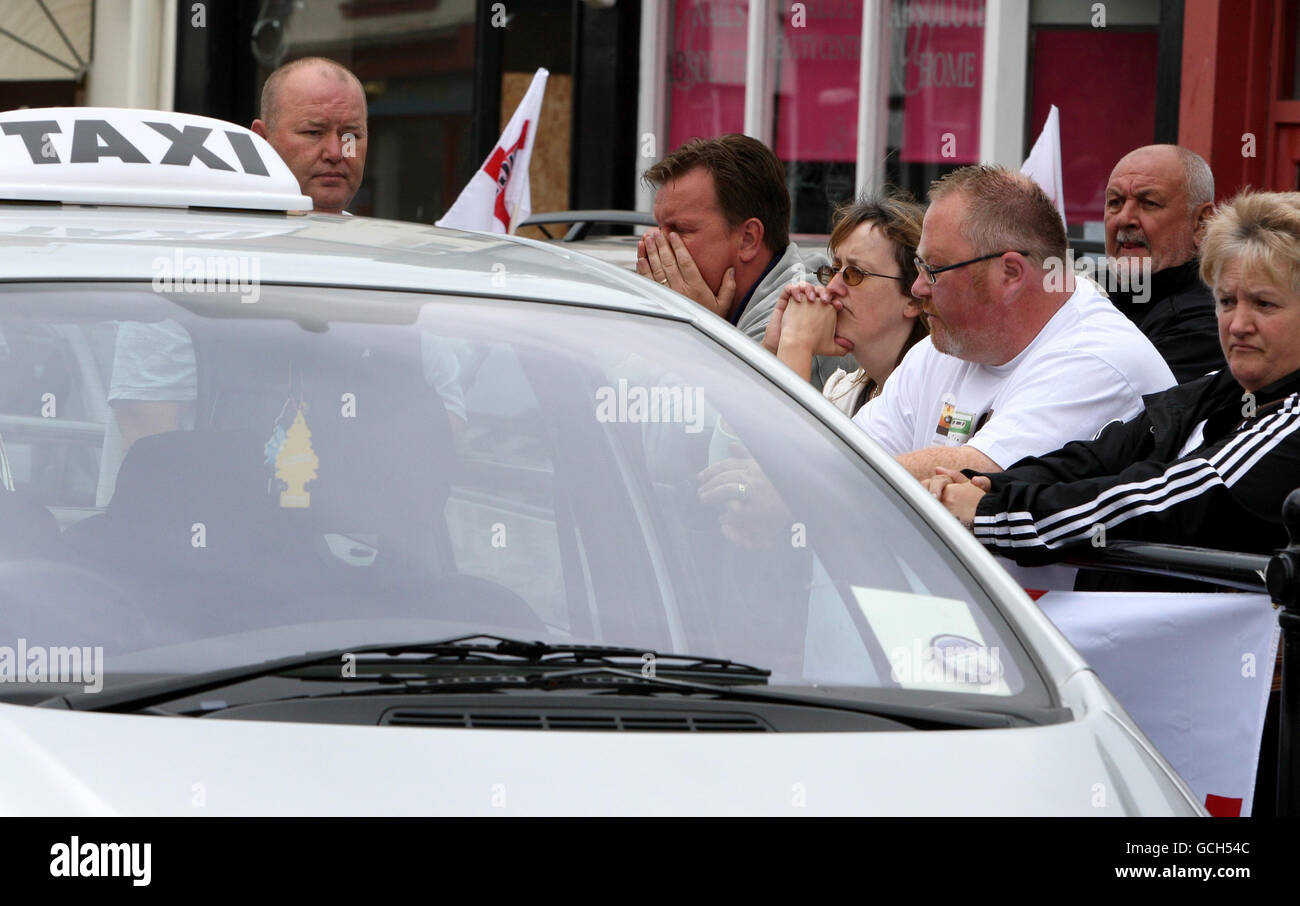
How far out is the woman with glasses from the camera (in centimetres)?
487

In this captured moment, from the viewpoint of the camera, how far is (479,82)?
11609 mm

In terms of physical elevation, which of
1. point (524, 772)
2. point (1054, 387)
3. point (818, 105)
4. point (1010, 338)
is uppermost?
point (818, 105)

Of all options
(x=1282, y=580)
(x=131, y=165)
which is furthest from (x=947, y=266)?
(x=131, y=165)

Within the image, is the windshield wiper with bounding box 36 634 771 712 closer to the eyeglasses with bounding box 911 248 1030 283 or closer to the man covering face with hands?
the eyeglasses with bounding box 911 248 1030 283

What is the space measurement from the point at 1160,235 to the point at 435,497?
4060 mm

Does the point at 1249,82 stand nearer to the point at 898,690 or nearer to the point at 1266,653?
the point at 1266,653

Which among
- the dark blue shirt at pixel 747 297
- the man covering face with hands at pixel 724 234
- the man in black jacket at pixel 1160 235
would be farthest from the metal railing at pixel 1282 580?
the dark blue shirt at pixel 747 297

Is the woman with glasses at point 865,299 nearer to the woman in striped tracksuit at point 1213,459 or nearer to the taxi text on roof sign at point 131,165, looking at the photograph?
the woman in striped tracksuit at point 1213,459

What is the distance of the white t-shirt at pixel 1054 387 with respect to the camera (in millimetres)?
4020

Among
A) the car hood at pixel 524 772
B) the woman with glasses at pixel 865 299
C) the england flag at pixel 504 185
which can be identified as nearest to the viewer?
the car hood at pixel 524 772

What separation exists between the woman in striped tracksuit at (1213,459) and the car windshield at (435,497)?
1.00 m

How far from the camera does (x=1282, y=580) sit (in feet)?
8.80

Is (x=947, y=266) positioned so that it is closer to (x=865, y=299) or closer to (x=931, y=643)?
(x=865, y=299)

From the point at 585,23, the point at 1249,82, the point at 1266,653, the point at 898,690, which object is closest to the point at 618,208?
the point at 585,23
